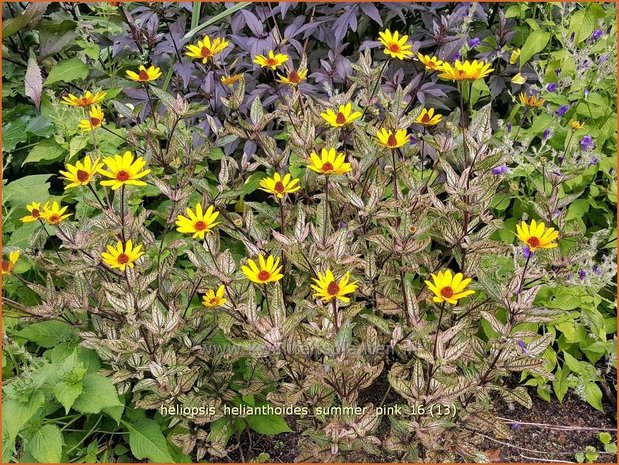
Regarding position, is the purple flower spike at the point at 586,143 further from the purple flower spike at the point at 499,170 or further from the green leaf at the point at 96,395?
the green leaf at the point at 96,395

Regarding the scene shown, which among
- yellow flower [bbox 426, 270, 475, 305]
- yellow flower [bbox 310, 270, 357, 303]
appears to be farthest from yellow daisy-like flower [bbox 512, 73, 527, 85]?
yellow flower [bbox 310, 270, 357, 303]

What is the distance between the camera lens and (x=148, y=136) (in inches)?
77.4

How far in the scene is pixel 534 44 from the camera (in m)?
2.28

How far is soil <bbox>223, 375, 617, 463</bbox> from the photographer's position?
1.95 m

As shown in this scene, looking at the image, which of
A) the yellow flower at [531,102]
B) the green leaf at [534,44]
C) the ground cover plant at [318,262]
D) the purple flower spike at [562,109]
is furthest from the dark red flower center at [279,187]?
the green leaf at [534,44]

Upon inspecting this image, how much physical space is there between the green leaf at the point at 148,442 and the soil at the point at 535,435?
0.25 m

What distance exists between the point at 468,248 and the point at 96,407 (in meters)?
1.04

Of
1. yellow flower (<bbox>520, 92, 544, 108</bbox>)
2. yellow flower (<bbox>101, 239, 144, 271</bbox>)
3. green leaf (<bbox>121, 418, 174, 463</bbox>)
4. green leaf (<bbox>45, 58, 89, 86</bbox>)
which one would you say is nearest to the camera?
yellow flower (<bbox>101, 239, 144, 271</bbox>)

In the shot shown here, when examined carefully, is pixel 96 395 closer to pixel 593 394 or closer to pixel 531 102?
pixel 593 394

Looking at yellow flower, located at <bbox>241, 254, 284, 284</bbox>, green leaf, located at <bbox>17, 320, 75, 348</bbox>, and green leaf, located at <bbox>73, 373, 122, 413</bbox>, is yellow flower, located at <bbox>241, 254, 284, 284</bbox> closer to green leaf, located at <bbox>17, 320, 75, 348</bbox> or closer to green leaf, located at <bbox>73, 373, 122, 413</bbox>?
green leaf, located at <bbox>73, 373, 122, 413</bbox>

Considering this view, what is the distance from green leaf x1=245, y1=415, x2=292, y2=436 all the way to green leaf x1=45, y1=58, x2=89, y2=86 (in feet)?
4.89

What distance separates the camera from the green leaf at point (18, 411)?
1591mm

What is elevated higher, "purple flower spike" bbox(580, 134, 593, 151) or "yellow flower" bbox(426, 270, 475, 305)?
"yellow flower" bbox(426, 270, 475, 305)

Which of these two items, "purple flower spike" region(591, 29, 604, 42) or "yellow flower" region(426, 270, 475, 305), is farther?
"purple flower spike" region(591, 29, 604, 42)
